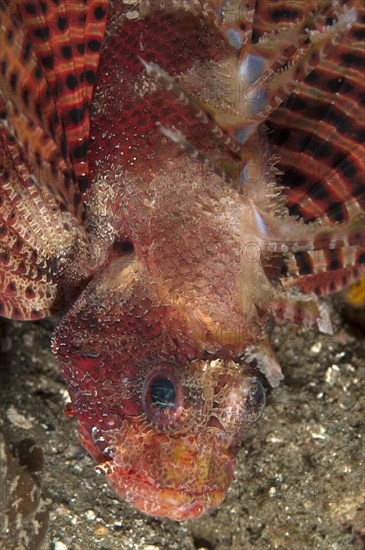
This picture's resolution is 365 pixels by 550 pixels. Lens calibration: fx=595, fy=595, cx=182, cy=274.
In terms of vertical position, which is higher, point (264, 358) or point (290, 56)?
point (290, 56)

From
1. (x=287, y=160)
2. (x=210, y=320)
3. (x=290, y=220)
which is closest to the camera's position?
(x=290, y=220)

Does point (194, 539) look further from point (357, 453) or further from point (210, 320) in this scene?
point (210, 320)

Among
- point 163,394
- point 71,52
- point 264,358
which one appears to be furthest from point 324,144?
point 163,394

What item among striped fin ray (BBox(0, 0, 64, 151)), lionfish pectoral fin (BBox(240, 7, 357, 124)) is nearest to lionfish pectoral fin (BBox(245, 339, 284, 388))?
lionfish pectoral fin (BBox(240, 7, 357, 124))

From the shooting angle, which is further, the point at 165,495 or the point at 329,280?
the point at 329,280

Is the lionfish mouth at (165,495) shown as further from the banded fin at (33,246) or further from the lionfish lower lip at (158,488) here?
the banded fin at (33,246)

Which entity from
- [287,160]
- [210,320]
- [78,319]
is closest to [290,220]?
[210,320]

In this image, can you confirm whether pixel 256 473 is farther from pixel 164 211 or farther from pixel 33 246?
pixel 33 246
